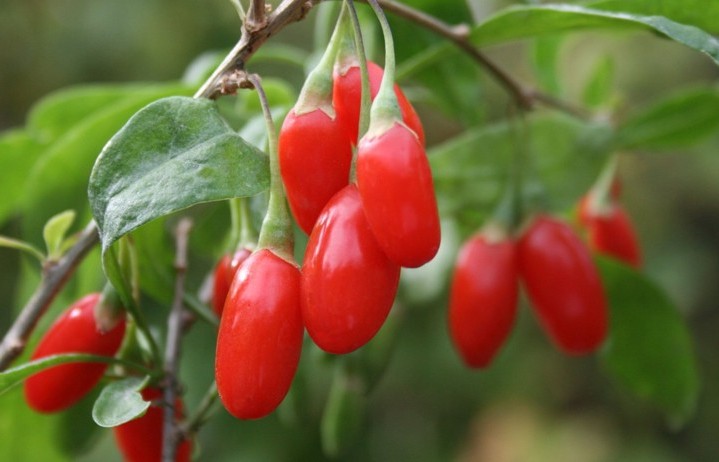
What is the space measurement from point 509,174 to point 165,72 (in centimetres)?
165

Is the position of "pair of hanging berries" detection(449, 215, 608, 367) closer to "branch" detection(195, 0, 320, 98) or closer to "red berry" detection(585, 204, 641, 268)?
"red berry" detection(585, 204, 641, 268)

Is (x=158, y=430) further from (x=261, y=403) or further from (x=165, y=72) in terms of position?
(x=165, y=72)

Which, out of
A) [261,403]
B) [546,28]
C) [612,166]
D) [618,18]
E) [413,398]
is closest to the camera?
[261,403]

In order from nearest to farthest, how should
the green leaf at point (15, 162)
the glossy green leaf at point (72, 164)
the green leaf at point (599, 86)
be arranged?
the glossy green leaf at point (72, 164)
the green leaf at point (15, 162)
the green leaf at point (599, 86)

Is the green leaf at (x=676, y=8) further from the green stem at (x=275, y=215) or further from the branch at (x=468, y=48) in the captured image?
the green stem at (x=275, y=215)

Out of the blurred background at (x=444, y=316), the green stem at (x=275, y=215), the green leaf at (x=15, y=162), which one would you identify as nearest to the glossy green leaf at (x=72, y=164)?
the green leaf at (x=15, y=162)

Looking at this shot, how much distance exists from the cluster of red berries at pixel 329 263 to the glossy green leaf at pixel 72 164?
0.37 meters

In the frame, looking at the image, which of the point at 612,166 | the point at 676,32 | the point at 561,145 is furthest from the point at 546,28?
the point at 612,166

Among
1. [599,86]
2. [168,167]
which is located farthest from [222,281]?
[599,86]

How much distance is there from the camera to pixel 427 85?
1234 mm

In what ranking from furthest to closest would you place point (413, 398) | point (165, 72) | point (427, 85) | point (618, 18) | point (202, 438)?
point (165, 72) → point (413, 398) → point (202, 438) → point (427, 85) → point (618, 18)

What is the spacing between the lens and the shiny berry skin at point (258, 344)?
67cm

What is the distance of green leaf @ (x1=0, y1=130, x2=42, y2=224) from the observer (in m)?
1.18

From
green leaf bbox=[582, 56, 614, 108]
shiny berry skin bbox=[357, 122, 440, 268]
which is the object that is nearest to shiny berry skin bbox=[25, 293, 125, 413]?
shiny berry skin bbox=[357, 122, 440, 268]
